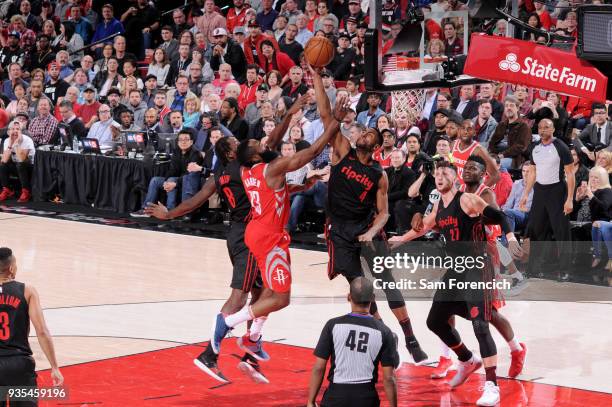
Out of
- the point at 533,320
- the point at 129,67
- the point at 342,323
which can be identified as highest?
the point at 129,67

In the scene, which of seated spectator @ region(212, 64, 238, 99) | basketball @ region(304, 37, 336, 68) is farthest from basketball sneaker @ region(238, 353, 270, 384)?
seated spectator @ region(212, 64, 238, 99)

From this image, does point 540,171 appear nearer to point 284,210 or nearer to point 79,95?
point 284,210

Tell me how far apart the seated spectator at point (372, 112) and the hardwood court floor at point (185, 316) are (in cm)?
240

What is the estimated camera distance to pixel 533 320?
11.4m

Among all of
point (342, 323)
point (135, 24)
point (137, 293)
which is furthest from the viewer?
point (135, 24)

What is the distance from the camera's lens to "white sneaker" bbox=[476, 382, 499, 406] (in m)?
8.55

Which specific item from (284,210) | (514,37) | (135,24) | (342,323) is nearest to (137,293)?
(284,210)

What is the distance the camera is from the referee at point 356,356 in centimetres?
665

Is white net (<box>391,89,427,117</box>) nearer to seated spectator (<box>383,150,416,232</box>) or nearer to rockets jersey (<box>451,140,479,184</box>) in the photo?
seated spectator (<box>383,150,416,232</box>)

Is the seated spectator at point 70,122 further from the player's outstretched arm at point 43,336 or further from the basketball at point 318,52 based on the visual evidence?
the player's outstretched arm at point 43,336

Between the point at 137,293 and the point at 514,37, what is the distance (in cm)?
493

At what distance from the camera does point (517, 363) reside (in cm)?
936

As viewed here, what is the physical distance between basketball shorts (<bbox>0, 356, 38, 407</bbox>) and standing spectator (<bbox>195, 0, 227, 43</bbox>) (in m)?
14.4

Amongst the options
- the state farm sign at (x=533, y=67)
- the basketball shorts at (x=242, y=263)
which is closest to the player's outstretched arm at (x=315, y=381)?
the basketball shorts at (x=242, y=263)
